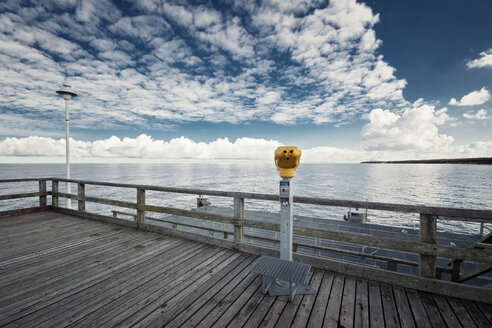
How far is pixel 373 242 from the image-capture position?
2908mm

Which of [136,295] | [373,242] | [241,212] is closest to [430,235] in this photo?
[373,242]

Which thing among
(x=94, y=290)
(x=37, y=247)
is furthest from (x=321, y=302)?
(x=37, y=247)

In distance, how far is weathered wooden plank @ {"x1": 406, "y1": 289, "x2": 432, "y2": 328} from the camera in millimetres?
2199

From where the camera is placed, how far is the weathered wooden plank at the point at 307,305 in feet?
7.35

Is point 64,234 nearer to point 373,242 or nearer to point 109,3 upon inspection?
point 373,242

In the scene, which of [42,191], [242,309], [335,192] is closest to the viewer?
[242,309]

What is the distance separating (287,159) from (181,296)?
2.11 m

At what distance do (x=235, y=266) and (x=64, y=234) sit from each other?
4080mm

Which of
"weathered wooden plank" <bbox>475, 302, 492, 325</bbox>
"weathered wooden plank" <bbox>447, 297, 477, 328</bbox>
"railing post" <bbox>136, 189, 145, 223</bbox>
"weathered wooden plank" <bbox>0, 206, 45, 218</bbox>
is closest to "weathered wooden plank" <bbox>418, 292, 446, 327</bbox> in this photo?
"weathered wooden plank" <bbox>447, 297, 477, 328</bbox>

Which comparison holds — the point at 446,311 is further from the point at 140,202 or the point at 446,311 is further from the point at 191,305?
the point at 140,202

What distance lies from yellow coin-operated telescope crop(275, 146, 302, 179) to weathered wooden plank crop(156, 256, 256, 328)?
1623 mm

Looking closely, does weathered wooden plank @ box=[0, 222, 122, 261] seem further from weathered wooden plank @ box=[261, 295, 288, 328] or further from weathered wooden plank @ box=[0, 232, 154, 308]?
weathered wooden plank @ box=[261, 295, 288, 328]

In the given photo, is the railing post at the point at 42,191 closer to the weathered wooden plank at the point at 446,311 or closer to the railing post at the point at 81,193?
the railing post at the point at 81,193

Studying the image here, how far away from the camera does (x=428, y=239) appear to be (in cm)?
269
